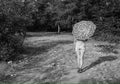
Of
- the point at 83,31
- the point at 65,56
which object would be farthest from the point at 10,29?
the point at 83,31

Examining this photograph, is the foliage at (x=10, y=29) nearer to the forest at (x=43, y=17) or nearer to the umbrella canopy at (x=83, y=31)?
the forest at (x=43, y=17)

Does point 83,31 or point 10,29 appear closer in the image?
point 83,31

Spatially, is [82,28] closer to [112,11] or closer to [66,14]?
[112,11]

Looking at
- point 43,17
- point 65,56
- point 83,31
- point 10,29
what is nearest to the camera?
point 83,31

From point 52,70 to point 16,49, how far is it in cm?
409

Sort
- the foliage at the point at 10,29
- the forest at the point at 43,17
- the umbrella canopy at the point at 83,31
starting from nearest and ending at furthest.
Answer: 1. the umbrella canopy at the point at 83,31
2. the foliage at the point at 10,29
3. the forest at the point at 43,17

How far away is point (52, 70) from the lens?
8766 mm

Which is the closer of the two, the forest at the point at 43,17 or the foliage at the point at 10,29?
the foliage at the point at 10,29

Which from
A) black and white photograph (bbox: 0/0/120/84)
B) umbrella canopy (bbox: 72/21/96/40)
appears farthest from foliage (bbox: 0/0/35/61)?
umbrella canopy (bbox: 72/21/96/40)

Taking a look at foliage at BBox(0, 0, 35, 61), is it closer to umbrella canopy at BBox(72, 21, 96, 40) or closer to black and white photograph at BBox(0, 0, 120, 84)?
black and white photograph at BBox(0, 0, 120, 84)

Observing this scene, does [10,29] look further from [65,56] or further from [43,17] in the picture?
[43,17]

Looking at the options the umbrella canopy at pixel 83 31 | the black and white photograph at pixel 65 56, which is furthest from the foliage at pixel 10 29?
the umbrella canopy at pixel 83 31

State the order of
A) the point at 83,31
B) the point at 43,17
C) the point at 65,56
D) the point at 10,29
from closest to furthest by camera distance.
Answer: the point at 83,31, the point at 10,29, the point at 65,56, the point at 43,17

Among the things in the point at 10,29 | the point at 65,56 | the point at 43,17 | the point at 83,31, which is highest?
the point at 83,31
